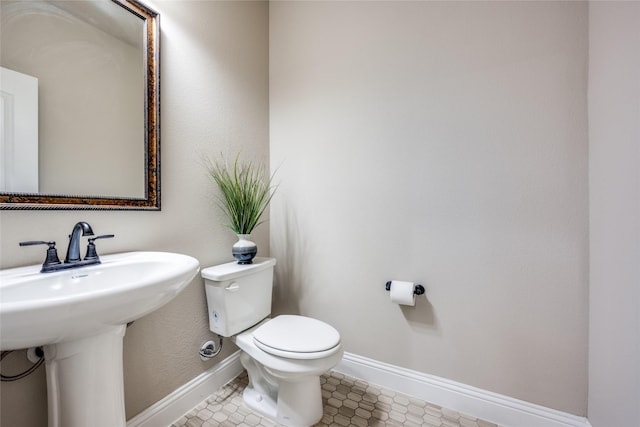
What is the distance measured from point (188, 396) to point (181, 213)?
91 centimetres

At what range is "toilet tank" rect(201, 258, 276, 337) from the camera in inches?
52.4

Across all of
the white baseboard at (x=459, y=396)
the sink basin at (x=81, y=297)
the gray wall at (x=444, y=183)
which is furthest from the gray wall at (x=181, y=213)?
the white baseboard at (x=459, y=396)

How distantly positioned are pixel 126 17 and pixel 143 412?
1688 millimetres

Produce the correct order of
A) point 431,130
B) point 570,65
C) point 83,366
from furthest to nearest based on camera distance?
point 431,130
point 570,65
point 83,366

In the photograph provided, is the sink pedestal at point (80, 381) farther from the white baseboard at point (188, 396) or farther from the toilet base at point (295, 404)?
the toilet base at point (295, 404)

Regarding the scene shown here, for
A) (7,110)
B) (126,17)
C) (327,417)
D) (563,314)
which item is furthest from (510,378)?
(126,17)

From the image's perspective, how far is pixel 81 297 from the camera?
576 millimetres

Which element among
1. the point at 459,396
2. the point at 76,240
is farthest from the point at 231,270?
the point at 459,396

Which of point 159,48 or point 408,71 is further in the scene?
point 408,71

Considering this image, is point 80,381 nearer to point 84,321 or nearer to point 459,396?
point 84,321

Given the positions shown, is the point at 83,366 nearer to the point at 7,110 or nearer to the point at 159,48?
the point at 7,110

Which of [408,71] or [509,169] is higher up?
[408,71]

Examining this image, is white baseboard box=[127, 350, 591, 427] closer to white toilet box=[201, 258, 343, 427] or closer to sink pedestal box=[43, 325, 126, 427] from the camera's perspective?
white toilet box=[201, 258, 343, 427]

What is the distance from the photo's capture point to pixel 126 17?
1140 mm
